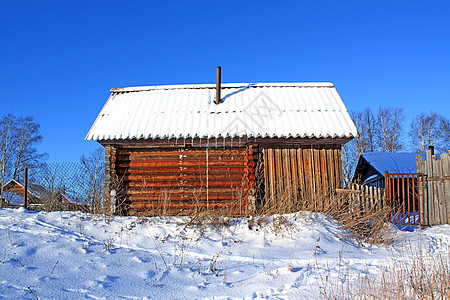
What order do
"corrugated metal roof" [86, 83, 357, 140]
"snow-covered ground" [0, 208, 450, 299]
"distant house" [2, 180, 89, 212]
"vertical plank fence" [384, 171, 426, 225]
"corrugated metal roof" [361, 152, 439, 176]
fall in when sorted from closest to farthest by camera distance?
"snow-covered ground" [0, 208, 450, 299] < "distant house" [2, 180, 89, 212] < "vertical plank fence" [384, 171, 426, 225] < "corrugated metal roof" [86, 83, 357, 140] < "corrugated metal roof" [361, 152, 439, 176]

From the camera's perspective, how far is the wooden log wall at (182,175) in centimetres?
988

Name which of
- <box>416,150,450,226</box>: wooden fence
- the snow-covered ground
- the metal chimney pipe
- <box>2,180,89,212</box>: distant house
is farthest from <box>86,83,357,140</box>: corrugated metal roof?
the snow-covered ground

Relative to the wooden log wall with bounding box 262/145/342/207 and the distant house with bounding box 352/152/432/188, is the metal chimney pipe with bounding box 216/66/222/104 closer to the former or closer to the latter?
the wooden log wall with bounding box 262/145/342/207

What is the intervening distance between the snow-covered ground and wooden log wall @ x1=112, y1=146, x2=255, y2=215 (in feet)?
7.97

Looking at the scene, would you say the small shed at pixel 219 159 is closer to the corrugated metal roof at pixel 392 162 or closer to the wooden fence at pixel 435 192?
the wooden fence at pixel 435 192

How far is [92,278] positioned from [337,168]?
7629 mm

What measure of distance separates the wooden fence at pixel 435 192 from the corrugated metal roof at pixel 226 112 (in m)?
2.83

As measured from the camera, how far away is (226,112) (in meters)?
10.8

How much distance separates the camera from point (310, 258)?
221 inches

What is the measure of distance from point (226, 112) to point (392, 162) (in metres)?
12.4

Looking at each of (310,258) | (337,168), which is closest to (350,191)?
(337,168)

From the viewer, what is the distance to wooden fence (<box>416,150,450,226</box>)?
9891 millimetres

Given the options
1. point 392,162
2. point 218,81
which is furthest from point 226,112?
point 392,162

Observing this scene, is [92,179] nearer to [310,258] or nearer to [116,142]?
[116,142]
